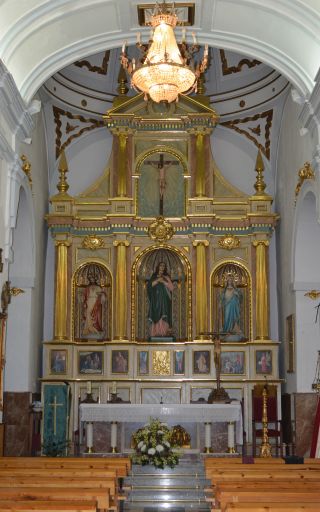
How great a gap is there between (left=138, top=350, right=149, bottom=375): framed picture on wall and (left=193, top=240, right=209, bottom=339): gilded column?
43.0 inches

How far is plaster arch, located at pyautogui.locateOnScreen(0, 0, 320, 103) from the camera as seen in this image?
11.1 meters

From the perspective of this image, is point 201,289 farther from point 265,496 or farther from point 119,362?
point 265,496

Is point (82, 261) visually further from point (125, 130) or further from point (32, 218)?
point (125, 130)

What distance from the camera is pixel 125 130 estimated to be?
16719 mm

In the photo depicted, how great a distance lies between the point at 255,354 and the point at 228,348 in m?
0.54

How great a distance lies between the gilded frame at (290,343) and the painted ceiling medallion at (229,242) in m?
1.90

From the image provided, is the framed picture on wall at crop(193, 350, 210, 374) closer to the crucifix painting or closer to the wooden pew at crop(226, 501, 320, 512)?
the crucifix painting

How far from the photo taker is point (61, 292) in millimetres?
16156

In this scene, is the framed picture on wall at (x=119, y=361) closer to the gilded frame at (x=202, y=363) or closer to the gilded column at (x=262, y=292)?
the gilded frame at (x=202, y=363)

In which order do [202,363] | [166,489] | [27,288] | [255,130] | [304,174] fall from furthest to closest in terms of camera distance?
[255,130] < [202,363] < [27,288] < [304,174] < [166,489]

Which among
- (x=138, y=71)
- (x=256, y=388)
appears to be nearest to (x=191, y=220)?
(x=256, y=388)

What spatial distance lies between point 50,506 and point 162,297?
11.5 meters

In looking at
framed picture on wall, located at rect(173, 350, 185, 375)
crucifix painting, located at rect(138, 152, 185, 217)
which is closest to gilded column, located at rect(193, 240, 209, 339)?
framed picture on wall, located at rect(173, 350, 185, 375)

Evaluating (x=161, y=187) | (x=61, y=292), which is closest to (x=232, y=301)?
(x=161, y=187)
